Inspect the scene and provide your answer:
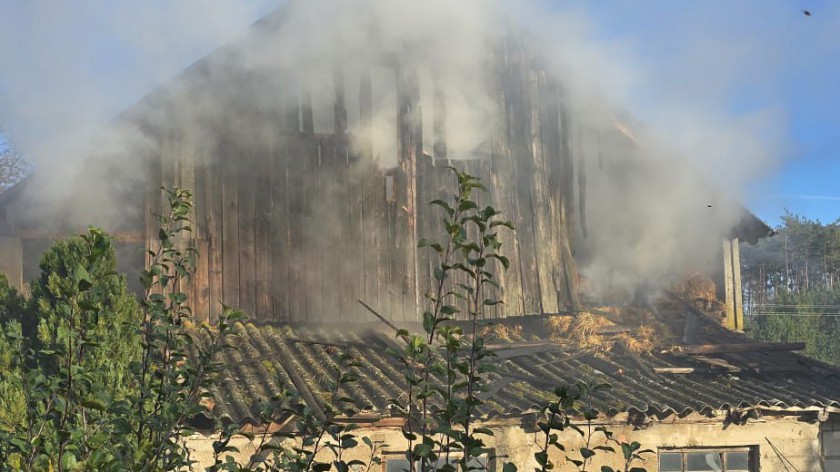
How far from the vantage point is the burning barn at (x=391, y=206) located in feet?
30.5

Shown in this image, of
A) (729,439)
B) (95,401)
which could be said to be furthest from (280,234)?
(95,401)

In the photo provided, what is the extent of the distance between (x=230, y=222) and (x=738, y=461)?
631cm

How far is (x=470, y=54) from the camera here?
36.9 feet

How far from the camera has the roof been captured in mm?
8016

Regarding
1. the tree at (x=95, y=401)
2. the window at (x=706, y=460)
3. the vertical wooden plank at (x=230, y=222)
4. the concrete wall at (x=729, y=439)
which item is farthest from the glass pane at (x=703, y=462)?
the tree at (x=95, y=401)

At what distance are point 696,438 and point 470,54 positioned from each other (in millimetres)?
5520

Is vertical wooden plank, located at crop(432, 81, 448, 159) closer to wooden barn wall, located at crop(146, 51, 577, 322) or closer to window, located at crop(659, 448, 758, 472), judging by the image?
wooden barn wall, located at crop(146, 51, 577, 322)

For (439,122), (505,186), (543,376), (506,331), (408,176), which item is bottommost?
(543,376)

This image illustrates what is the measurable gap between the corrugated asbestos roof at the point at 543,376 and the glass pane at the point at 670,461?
0.68 metres

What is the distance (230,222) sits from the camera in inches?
406

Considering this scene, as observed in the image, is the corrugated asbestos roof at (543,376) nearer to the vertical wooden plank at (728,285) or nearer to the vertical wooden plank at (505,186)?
the vertical wooden plank at (505,186)

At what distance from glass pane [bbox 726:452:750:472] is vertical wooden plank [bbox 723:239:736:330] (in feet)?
10.6

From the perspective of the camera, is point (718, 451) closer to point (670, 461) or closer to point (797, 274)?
point (670, 461)

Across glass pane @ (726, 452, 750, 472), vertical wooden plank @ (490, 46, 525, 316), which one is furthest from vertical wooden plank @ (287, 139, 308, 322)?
glass pane @ (726, 452, 750, 472)
